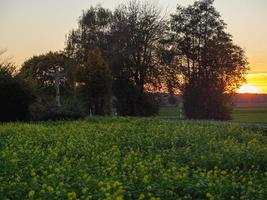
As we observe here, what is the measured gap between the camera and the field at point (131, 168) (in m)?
9.08

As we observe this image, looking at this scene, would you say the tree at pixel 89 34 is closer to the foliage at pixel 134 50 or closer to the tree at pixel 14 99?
the foliage at pixel 134 50

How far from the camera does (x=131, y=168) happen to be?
11867 millimetres

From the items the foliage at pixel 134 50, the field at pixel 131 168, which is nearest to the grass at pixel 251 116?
the foliage at pixel 134 50

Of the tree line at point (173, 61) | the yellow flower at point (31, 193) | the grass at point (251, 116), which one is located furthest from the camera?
the tree line at point (173, 61)

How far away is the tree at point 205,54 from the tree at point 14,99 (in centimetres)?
2275

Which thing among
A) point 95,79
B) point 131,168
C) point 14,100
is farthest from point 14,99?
point 131,168

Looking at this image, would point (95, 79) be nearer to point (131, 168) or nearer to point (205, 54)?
point (205, 54)

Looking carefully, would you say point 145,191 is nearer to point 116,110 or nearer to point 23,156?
point 23,156

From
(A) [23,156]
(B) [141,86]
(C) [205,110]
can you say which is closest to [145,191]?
(A) [23,156]

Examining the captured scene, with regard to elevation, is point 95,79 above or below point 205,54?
below

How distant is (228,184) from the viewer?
971 cm

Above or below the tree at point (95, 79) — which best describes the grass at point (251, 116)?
below

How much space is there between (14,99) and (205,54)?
2749 centimetres

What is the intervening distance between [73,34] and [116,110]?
1348 cm
